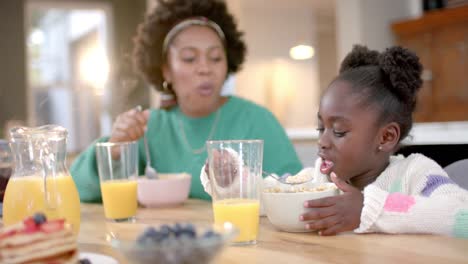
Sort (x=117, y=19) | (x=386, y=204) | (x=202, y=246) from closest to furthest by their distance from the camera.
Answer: (x=202, y=246) < (x=386, y=204) < (x=117, y=19)

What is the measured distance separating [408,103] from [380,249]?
0.58m

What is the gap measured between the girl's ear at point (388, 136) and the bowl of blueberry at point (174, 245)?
0.78 metres

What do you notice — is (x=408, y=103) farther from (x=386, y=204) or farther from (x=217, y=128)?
(x=217, y=128)

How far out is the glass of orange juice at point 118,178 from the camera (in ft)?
4.16

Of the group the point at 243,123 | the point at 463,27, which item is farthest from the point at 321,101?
the point at 463,27

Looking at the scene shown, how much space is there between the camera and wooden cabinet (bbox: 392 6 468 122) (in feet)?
14.0

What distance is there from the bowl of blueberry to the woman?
3.90ft

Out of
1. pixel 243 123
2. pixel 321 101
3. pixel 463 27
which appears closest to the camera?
pixel 321 101

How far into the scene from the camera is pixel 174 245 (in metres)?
0.53

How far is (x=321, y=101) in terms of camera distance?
1307 millimetres

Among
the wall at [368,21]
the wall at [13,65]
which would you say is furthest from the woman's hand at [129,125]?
the wall at [13,65]

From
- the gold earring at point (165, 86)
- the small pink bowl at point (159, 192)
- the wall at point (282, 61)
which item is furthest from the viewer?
the wall at point (282, 61)

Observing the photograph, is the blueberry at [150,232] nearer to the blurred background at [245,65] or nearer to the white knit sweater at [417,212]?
the white knit sweater at [417,212]

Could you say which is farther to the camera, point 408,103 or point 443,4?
point 443,4
